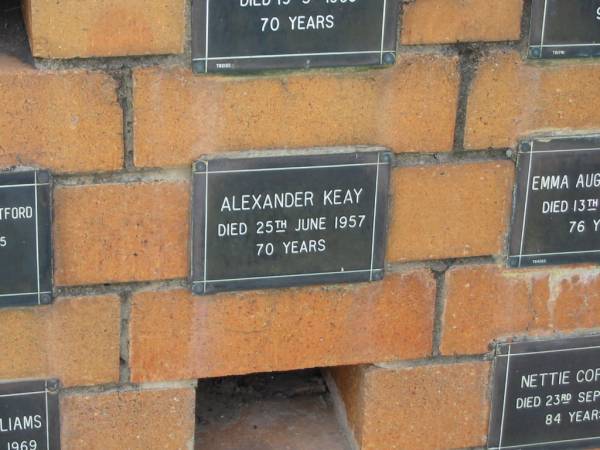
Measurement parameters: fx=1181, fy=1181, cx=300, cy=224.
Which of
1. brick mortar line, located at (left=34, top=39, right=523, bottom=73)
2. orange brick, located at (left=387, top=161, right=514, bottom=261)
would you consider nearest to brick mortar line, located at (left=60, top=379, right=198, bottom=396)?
orange brick, located at (left=387, top=161, right=514, bottom=261)

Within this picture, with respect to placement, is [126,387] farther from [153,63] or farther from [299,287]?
[153,63]

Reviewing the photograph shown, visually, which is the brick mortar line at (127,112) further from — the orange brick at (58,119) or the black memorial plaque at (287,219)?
the black memorial plaque at (287,219)

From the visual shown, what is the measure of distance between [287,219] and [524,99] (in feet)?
1.55

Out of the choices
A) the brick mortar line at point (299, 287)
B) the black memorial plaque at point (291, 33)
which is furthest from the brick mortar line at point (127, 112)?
the brick mortar line at point (299, 287)

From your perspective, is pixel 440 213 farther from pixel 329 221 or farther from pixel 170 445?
pixel 170 445

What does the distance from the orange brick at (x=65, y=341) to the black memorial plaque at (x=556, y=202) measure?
745mm

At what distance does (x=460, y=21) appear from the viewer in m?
2.02

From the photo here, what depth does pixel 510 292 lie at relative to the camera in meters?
2.21

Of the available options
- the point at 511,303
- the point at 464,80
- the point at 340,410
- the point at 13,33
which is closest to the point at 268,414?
the point at 340,410

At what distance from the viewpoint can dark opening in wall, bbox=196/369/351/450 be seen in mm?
2322

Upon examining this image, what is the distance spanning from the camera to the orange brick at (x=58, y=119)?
1.90 meters

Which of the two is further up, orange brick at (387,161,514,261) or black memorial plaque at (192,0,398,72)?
black memorial plaque at (192,0,398,72)

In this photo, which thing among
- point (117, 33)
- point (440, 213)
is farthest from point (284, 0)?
point (440, 213)

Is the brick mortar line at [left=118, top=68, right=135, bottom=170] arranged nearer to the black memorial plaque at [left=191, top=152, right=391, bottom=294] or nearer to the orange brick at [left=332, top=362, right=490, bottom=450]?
the black memorial plaque at [left=191, top=152, right=391, bottom=294]
